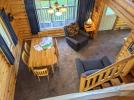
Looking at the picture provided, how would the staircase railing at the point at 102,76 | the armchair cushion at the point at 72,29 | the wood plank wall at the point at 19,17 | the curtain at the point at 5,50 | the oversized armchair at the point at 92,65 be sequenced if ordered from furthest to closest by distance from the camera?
→ the armchair cushion at the point at 72,29, the wood plank wall at the point at 19,17, the oversized armchair at the point at 92,65, the curtain at the point at 5,50, the staircase railing at the point at 102,76

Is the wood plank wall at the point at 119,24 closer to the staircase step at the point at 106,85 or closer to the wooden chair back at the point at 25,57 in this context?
the staircase step at the point at 106,85

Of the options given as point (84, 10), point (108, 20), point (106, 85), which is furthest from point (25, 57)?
point (108, 20)

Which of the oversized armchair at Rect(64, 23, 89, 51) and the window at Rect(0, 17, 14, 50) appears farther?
the oversized armchair at Rect(64, 23, 89, 51)

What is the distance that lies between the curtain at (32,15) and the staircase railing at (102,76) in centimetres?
326

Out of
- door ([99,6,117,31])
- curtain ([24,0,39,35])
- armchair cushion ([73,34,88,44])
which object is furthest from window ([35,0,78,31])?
door ([99,6,117,31])

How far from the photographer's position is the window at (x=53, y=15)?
5576mm

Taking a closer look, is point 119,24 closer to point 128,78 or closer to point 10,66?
point 128,78

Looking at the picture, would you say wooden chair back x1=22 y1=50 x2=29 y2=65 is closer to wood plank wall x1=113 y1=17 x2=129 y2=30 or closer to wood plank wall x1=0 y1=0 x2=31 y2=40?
wood plank wall x1=0 y1=0 x2=31 y2=40

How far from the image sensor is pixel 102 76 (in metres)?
3.53

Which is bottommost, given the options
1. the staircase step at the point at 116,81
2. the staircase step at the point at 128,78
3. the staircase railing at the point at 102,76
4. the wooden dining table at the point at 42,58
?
the staircase step at the point at 116,81

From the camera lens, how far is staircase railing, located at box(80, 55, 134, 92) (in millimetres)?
3270

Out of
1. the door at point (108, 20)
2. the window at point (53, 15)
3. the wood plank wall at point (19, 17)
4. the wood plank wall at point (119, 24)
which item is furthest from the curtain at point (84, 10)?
the wood plank wall at point (19, 17)

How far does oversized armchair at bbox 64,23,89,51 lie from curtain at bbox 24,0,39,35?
3.92 feet

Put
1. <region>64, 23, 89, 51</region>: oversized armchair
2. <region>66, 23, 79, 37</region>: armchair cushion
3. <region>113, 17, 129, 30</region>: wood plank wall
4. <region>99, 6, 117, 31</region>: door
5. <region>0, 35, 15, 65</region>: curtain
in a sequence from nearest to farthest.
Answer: <region>0, 35, 15, 65</region>: curtain < <region>64, 23, 89, 51</region>: oversized armchair < <region>66, 23, 79, 37</region>: armchair cushion < <region>99, 6, 117, 31</region>: door < <region>113, 17, 129, 30</region>: wood plank wall
